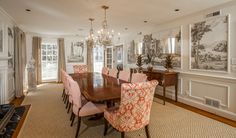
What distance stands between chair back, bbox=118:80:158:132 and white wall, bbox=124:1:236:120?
7.47 feet

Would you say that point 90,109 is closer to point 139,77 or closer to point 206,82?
point 139,77

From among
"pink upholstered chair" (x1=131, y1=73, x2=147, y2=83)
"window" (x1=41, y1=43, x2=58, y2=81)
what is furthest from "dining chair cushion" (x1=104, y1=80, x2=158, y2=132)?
"window" (x1=41, y1=43, x2=58, y2=81)

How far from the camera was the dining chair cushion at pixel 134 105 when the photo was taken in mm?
1856

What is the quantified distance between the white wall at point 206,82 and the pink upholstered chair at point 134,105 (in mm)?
2260

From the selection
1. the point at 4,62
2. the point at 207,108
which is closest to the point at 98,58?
the point at 4,62

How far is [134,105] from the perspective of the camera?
1947 millimetres

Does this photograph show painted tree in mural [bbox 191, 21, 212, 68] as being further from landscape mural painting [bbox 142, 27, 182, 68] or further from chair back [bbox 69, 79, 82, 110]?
chair back [bbox 69, 79, 82, 110]

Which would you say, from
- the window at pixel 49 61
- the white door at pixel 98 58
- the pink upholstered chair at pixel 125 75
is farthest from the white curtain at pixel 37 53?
the pink upholstered chair at pixel 125 75

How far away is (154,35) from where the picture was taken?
213 inches

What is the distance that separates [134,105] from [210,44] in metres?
2.80

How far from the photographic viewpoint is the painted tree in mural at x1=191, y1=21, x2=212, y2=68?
3781 mm

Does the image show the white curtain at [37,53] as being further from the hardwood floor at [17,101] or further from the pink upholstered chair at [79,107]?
the pink upholstered chair at [79,107]

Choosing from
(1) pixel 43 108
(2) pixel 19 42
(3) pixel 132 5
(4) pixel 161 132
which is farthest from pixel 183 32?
(2) pixel 19 42

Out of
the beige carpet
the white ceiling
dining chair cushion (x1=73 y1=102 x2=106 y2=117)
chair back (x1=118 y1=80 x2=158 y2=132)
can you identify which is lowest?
the beige carpet
